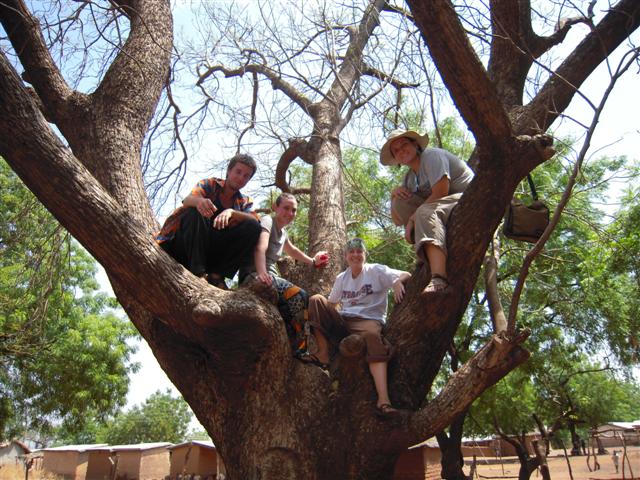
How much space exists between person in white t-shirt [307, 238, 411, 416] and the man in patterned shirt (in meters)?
0.61

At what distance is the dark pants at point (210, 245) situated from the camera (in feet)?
11.0

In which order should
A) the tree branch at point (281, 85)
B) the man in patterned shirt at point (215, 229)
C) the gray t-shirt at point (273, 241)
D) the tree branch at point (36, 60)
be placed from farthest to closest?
the tree branch at point (281, 85) < the gray t-shirt at point (273, 241) < the tree branch at point (36, 60) < the man in patterned shirt at point (215, 229)

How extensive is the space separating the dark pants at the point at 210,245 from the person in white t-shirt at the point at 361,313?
1.90 ft

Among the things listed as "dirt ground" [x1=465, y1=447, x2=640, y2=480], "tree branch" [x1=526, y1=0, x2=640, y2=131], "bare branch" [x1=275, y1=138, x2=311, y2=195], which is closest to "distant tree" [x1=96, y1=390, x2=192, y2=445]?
"dirt ground" [x1=465, y1=447, x2=640, y2=480]

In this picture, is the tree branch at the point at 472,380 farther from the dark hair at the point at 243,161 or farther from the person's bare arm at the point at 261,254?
the dark hair at the point at 243,161

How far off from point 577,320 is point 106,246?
10822mm

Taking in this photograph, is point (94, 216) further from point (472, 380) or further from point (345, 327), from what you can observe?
point (472, 380)

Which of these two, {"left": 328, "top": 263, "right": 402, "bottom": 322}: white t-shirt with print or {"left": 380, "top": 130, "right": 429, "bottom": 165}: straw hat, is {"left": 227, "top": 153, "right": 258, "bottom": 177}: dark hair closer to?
{"left": 380, "top": 130, "right": 429, "bottom": 165}: straw hat

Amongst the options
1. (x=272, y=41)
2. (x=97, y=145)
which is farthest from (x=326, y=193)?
(x=97, y=145)

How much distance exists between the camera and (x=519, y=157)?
114 inches

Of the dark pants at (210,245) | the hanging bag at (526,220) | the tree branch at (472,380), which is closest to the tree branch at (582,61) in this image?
the hanging bag at (526,220)

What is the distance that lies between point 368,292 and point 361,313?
0.61 ft

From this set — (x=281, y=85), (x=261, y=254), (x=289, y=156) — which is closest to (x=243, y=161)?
(x=261, y=254)

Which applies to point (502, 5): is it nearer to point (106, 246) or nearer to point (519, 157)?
point (519, 157)
